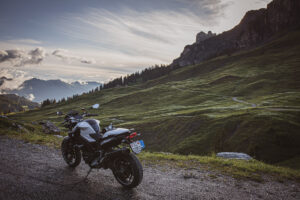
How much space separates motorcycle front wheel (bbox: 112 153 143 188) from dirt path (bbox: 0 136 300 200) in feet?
0.92

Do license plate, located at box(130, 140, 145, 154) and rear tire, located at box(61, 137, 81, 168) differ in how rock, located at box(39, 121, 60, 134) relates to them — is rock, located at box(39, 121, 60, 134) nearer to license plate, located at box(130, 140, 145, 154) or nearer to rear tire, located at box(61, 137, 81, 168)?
rear tire, located at box(61, 137, 81, 168)

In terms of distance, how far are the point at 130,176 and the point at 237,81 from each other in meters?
135

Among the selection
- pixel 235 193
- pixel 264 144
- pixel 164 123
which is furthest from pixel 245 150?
pixel 235 193

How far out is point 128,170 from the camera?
7020 millimetres

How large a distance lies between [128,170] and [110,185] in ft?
3.08

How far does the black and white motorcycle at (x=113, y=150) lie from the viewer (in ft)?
22.0

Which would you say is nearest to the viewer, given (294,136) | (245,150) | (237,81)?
(245,150)

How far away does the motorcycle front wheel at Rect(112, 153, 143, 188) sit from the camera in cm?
664

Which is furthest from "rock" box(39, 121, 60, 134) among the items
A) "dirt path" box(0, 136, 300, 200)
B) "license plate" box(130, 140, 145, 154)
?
"license plate" box(130, 140, 145, 154)

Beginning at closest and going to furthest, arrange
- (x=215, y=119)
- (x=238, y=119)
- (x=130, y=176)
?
(x=130, y=176) < (x=238, y=119) < (x=215, y=119)

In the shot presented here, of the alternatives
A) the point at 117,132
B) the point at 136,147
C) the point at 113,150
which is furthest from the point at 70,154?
the point at 136,147

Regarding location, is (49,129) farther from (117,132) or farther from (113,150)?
(117,132)

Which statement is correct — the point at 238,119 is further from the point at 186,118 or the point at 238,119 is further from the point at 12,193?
the point at 12,193

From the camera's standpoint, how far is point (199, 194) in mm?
6820
